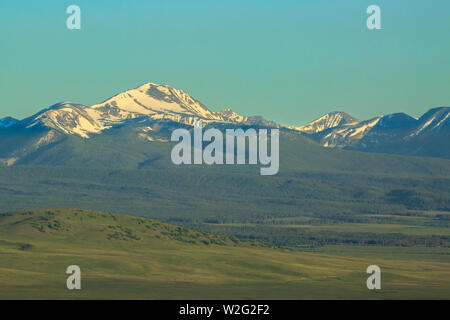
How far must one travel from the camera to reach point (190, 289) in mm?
199875

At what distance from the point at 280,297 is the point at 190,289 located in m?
18.8

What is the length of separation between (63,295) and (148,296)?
49.8 feet
